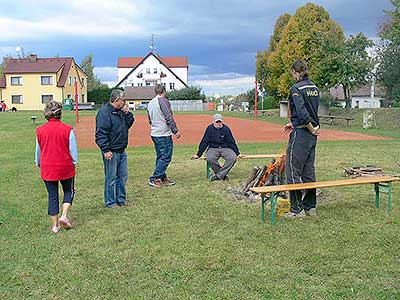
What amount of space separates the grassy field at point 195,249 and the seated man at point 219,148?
0.73 m

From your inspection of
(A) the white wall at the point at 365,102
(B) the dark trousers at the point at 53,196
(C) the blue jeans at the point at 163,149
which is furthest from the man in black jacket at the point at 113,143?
(A) the white wall at the point at 365,102

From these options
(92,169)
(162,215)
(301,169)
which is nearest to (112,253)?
(162,215)

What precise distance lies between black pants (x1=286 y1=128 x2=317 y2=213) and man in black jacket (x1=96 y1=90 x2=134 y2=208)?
2.52 metres

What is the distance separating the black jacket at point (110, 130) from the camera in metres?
7.16

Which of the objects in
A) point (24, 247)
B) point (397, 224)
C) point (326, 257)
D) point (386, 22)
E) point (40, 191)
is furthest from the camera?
point (386, 22)

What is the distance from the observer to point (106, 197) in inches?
291

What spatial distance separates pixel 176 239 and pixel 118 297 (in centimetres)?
166

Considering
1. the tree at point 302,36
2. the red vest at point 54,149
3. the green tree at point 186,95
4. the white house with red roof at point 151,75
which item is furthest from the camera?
the white house with red roof at point 151,75

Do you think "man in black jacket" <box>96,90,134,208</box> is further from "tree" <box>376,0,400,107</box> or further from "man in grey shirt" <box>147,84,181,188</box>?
"tree" <box>376,0,400,107</box>

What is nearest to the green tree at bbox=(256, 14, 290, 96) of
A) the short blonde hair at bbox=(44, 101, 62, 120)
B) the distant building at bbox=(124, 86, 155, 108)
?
the distant building at bbox=(124, 86, 155, 108)

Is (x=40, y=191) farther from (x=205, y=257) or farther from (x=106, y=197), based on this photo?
(x=205, y=257)

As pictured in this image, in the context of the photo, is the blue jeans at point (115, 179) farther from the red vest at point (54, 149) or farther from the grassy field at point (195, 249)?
the red vest at point (54, 149)

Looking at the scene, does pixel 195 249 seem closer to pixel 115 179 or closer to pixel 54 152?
pixel 54 152

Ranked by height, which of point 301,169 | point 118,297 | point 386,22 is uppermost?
point 386,22
